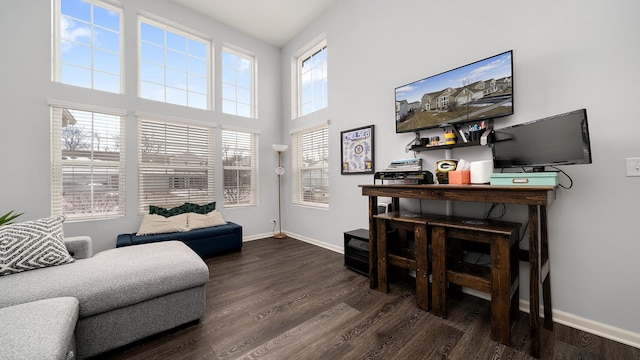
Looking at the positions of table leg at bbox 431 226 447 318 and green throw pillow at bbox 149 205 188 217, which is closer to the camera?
table leg at bbox 431 226 447 318

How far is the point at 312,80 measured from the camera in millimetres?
4211

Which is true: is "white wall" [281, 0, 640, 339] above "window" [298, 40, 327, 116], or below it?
below

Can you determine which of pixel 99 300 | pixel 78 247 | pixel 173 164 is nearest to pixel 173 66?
pixel 173 164

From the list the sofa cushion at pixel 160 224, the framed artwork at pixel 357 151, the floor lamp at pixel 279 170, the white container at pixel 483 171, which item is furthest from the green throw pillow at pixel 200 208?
the white container at pixel 483 171

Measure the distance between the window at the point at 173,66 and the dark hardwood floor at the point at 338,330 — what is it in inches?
119

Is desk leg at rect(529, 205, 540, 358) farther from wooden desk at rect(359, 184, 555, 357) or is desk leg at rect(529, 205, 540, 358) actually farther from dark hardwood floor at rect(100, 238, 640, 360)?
dark hardwood floor at rect(100, 238, 640, 360)

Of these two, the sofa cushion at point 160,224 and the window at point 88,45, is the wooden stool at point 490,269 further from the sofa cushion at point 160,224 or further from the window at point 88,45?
the window at point 88,45

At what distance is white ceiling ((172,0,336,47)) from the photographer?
357 centimetres

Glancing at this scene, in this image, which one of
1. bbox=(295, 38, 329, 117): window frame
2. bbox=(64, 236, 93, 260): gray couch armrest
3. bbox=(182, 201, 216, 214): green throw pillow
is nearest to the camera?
bbox=(64, 236, 93, 260): gray couch armrest

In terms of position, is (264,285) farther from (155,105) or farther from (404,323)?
(155,105)

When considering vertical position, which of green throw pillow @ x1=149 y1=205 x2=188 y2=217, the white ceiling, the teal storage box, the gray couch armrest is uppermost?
the white ceiling

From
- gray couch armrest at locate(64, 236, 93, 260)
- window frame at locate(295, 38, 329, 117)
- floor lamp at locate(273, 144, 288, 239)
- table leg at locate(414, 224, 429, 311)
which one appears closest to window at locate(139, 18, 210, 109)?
floor lamp at locate(273, 144, 288, 239)

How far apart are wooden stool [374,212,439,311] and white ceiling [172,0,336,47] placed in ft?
11.5

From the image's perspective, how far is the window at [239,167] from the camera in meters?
4.16
